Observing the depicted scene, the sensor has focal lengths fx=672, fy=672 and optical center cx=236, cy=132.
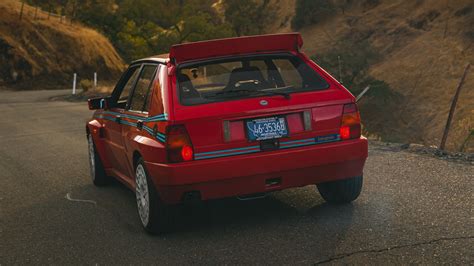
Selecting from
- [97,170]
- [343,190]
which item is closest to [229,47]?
[343,190]

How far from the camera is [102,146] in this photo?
7.61 meters

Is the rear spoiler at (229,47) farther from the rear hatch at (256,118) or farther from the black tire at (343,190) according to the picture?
the black tire at (343,190)

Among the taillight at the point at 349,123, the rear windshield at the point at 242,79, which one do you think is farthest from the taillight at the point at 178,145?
the taillight at the point at 349,123

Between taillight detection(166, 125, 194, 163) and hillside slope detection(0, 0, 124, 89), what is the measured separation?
42.5 m

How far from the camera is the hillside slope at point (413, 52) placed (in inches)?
1284

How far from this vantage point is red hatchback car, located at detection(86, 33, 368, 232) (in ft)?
16.9

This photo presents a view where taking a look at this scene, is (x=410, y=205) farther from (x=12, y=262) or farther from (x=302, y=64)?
(x=12, y=262)

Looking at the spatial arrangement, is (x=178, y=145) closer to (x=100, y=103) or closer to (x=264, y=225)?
(x=264, y=225)

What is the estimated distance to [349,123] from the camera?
557 centimetres

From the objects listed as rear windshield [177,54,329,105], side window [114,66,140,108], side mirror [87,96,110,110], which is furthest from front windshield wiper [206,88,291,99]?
side mirror [87,96,110,110]

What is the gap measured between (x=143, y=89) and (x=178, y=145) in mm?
1288

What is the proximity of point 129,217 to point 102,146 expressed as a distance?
152 centimetres

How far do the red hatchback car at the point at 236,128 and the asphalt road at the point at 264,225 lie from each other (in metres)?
0.35

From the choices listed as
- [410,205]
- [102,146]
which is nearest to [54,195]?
[102,146]
